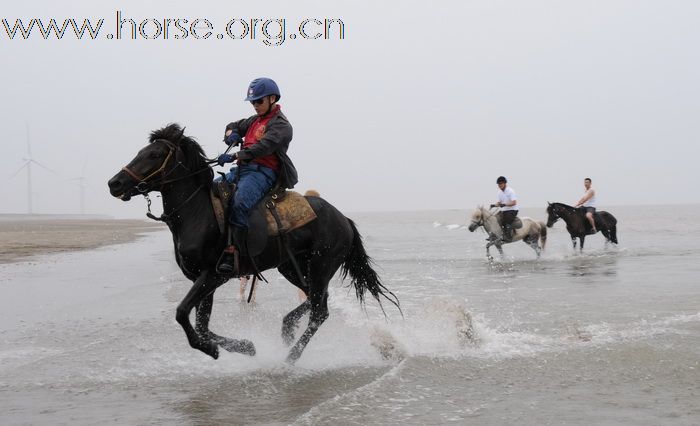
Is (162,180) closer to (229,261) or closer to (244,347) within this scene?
(229,261)

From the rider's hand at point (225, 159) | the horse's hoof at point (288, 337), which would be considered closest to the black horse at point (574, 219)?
the horse's hoof at point (288, 337)

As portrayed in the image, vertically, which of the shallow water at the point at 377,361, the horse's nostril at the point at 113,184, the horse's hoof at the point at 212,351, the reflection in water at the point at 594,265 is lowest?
the reflection in water at the point at 594,265

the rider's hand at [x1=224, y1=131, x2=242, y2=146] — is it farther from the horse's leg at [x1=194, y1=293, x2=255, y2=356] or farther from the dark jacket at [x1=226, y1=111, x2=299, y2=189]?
the horse's leg at [x1=194, y1=293, x2=255, y2=356]

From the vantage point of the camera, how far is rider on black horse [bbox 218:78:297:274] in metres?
6.24

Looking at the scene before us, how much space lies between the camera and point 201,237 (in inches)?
239

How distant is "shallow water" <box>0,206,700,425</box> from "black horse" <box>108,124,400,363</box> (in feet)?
1.41

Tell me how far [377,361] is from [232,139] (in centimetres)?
271

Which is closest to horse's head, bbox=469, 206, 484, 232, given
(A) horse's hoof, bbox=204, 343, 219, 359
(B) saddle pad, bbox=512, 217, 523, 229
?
(B) saddle pad, bbox=512, 217, 523, 229

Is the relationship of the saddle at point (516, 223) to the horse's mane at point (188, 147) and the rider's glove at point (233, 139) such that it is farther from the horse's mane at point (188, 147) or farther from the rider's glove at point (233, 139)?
the horse's mane at point (188, 147)

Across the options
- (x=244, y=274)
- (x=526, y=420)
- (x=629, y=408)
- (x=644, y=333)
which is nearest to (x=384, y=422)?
(x=526, y=420)

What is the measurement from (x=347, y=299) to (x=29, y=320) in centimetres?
516

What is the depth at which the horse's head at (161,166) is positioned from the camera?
19.2ft

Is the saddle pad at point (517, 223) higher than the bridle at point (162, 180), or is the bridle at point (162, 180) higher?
the bridle at point (162, 180)

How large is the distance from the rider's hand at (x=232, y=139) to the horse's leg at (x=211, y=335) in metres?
1.66
